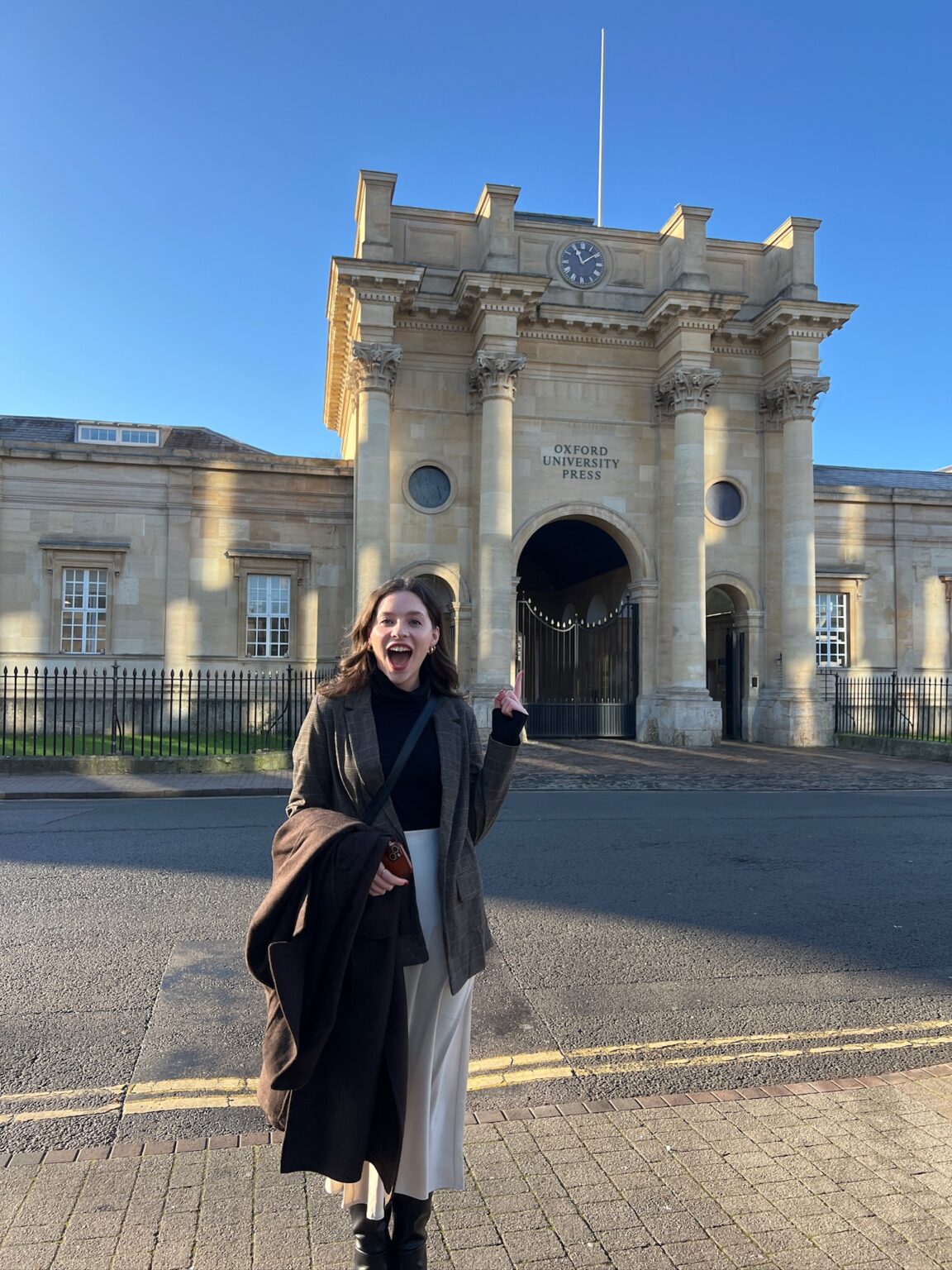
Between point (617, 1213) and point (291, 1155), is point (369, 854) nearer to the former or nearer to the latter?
point (291, 1155)

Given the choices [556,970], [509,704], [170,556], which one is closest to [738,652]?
[170,556]

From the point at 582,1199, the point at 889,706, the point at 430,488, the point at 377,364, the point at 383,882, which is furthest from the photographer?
the point at 889,706

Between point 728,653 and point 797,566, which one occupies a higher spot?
point 797,566

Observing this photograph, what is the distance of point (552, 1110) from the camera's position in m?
3.67

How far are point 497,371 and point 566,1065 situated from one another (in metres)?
20.6

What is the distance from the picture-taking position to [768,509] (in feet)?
84.8

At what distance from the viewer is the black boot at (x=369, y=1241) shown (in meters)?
2.54

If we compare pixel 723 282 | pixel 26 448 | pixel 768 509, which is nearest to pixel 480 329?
pixel 723 282

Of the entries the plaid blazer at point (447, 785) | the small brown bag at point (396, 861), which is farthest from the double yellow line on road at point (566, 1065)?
the small brown bag at point (396, 861)

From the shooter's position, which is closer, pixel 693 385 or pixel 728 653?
pixel 693 385

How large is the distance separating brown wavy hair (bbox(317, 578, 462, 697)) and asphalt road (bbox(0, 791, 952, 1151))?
1.91m

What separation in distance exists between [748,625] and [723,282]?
9.60 meters

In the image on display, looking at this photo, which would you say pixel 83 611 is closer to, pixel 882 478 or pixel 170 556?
pixel 170 556

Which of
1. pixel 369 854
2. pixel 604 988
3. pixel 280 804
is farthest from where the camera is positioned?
pixel 280 804
